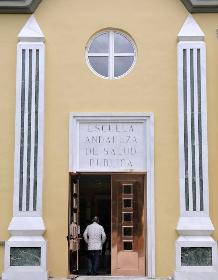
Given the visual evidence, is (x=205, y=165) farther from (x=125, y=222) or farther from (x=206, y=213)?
(x=125, y=222)

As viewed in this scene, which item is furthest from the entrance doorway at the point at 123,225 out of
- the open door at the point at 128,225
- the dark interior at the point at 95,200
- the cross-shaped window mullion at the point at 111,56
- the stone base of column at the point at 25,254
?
the dark interior at the point at 95,200

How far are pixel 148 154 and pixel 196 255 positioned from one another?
2.68 meters

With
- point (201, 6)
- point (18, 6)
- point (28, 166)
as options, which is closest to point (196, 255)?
point (28, 166)

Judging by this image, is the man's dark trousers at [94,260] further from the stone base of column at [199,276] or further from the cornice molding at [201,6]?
the cornice molding at [201,6]

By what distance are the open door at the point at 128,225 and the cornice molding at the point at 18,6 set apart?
4745 millimetres

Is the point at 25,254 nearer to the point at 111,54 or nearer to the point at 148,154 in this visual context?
the point at 148,154

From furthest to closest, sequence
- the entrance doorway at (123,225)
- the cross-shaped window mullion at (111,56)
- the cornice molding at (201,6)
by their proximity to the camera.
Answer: the cross-shaped window mullion at (111,56) < the cornice molding at (201,6) < the entrance doorway at (123,225)

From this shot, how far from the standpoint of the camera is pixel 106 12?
14.9 m

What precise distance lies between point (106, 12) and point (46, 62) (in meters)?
2.00

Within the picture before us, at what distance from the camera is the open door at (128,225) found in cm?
1459

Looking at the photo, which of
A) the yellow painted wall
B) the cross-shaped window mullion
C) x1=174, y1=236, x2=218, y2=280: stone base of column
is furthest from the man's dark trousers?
the cross-shaped window mullion

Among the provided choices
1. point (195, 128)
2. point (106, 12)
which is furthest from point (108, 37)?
point (195, 128)

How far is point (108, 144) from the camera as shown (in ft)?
48.0

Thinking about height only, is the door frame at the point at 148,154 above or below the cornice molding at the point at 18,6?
below
